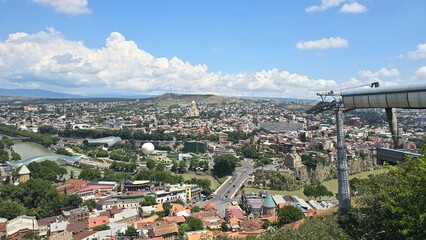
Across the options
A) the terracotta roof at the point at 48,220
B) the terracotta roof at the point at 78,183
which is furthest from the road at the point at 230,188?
the terracotta roof at the point at 78,183

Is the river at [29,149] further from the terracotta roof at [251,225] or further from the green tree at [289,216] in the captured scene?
the green tree at [289,216]

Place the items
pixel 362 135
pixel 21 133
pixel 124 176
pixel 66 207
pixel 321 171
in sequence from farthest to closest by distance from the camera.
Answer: pixel 21 133 → pixel 362 135 → pixel 321 171 → pixel 124 176 → pixel 66 207

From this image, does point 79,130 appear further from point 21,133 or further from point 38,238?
point 38,238

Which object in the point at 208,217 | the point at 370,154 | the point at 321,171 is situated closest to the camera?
the point at 208,217

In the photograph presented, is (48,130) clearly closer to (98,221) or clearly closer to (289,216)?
(98,221)

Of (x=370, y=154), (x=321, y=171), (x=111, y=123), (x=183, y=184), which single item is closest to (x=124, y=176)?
(x=183, y=184)

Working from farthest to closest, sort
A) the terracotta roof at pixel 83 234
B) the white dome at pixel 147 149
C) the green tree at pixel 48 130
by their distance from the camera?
the green tree at pixel 48 130, the white dome at pixel 147 149, the terracotta roof at pixel 83 234

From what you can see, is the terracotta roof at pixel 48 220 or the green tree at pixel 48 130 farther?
the green tree at pixel 48 130
